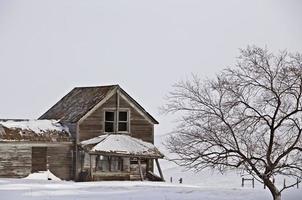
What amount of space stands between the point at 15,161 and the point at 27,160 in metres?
0.64

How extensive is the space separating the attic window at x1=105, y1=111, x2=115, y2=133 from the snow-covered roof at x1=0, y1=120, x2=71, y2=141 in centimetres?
231

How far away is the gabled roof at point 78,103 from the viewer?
3775 cm

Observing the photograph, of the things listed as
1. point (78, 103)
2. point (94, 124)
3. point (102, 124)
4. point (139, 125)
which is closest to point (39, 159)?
point (94, 124)

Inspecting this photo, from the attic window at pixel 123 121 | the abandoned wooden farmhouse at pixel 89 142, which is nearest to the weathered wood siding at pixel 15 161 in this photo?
the abandoned wooden farmhouse at pixel 89 142

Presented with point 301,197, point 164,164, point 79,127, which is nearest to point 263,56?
point 301,197

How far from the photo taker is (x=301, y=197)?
83.3ft

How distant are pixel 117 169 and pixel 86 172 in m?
1.99

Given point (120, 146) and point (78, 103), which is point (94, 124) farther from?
point (78, 103)

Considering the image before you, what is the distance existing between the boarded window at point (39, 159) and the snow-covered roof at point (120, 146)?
6.98 ft

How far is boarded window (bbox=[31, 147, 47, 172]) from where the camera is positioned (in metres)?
36.1

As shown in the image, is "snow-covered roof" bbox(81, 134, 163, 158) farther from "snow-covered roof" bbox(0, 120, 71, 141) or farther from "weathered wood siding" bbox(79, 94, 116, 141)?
"snow-covered roof" bbox(0, 120, 71, 141)

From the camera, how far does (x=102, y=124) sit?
3784 centimetres

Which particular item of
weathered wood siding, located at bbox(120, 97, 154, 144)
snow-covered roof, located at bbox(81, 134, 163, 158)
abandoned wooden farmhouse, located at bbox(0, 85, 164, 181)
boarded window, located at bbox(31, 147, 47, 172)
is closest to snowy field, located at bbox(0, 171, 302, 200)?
abandoned wooden farmhouse, located at bbox(0, 85, 164, 181)

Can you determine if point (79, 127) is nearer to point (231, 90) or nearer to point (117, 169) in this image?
point (117, 169)
